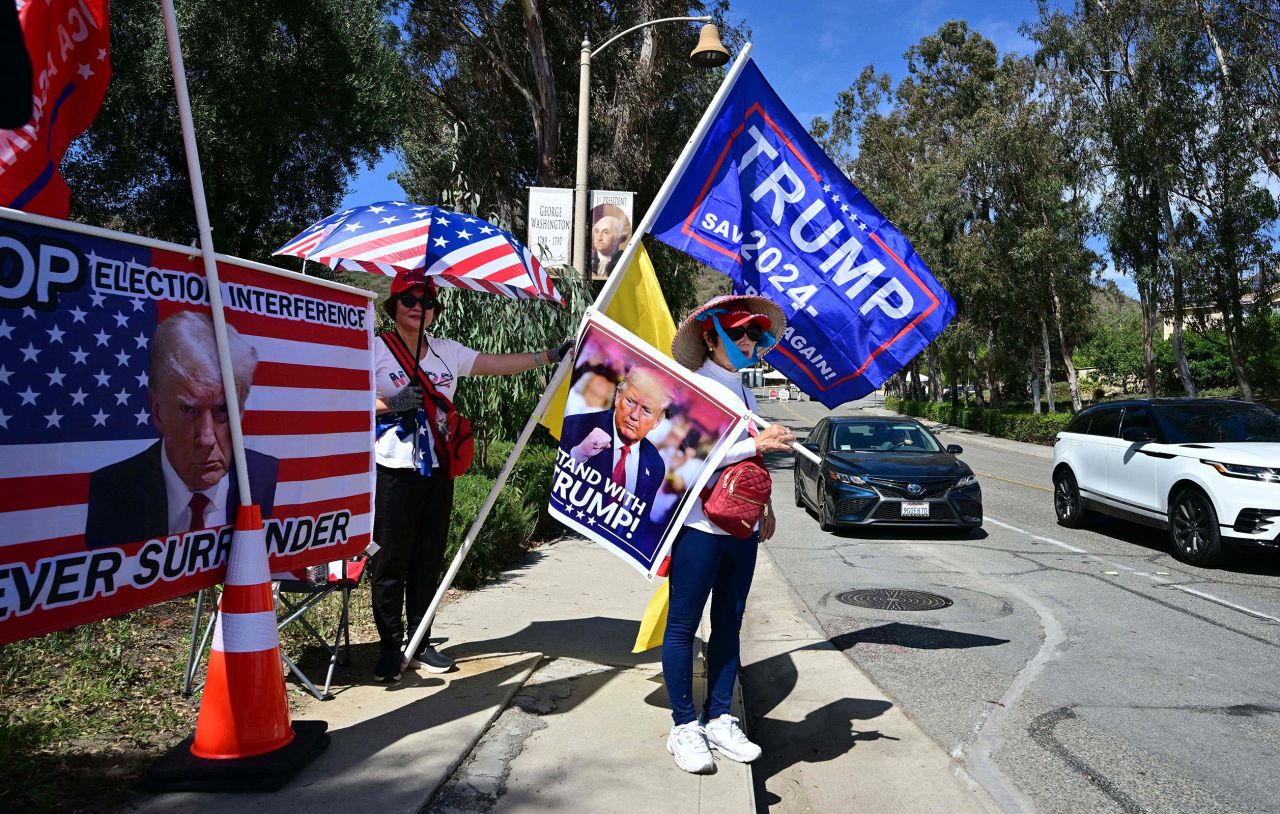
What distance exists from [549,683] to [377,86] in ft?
50.7

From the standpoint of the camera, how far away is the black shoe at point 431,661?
4672 millimetres

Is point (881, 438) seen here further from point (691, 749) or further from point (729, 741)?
point (691, 749)

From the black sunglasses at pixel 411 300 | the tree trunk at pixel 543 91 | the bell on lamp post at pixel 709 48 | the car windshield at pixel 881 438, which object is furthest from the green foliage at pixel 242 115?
the black sunglasses at pixel 411 300

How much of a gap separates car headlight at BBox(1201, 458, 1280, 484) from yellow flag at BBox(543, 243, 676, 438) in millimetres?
6963

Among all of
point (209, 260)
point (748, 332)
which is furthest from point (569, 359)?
point (209, 260)

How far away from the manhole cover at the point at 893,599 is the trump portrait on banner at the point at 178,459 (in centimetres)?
558

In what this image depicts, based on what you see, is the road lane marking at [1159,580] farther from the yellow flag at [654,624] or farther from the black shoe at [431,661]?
the black shoe at [431,661]

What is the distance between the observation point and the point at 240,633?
10.6 ft

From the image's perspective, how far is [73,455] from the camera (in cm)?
272

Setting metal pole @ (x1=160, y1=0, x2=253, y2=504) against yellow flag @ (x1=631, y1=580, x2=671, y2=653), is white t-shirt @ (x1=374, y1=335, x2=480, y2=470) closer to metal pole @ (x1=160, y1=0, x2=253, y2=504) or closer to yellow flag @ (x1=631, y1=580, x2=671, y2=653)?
metal pole @ (x1=160, y1=0, x2=253, y2=504)

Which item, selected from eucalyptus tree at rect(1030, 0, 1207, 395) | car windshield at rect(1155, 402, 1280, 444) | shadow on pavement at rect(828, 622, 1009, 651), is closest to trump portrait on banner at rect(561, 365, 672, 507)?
shadow on pavement at rect(828, 622, 1009, 651)

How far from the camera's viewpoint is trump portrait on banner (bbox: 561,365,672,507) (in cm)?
387

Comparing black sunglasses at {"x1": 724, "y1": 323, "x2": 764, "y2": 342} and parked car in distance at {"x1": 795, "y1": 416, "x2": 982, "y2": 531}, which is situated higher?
black sunglasses at {"x1": 724, "y1": 323, "x2": 764, "y2": 342}

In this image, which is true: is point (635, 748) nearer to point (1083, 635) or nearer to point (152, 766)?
point (152, 766)
